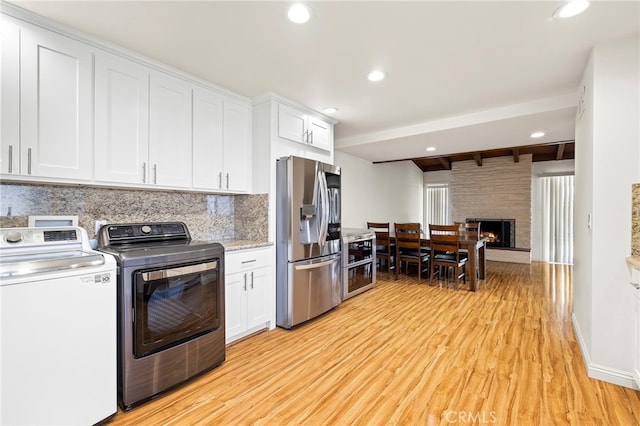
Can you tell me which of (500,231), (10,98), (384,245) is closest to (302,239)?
(10,98)

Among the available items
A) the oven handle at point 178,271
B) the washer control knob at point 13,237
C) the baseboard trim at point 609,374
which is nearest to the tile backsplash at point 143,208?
the washer control knob at point 13,237

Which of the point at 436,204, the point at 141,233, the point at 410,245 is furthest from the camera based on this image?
the point at 436,204

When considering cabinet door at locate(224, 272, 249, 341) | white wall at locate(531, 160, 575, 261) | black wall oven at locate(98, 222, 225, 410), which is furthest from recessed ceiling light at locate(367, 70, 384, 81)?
white wall at locate(531, 160, 575, 261)

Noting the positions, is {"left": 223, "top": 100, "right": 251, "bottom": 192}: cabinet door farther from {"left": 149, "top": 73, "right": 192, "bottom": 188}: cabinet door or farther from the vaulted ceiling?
the vaulted ceiling

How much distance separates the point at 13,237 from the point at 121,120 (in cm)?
102

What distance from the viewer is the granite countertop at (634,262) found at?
1741mm

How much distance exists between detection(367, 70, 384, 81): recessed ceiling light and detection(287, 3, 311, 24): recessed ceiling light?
0.90 meters

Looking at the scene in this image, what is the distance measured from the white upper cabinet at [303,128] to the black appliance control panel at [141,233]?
54.5 inches

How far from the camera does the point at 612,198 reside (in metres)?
2.05

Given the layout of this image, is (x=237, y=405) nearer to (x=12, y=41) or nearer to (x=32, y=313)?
(x=32, y=313)

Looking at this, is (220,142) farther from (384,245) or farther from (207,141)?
(384,245)

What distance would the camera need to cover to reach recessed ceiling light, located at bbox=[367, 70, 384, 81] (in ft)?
8.31

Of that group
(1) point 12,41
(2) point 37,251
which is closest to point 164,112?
(1) point 12,41

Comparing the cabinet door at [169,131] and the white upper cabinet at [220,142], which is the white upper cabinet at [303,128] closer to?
the white upper cabinet at [220,142]
